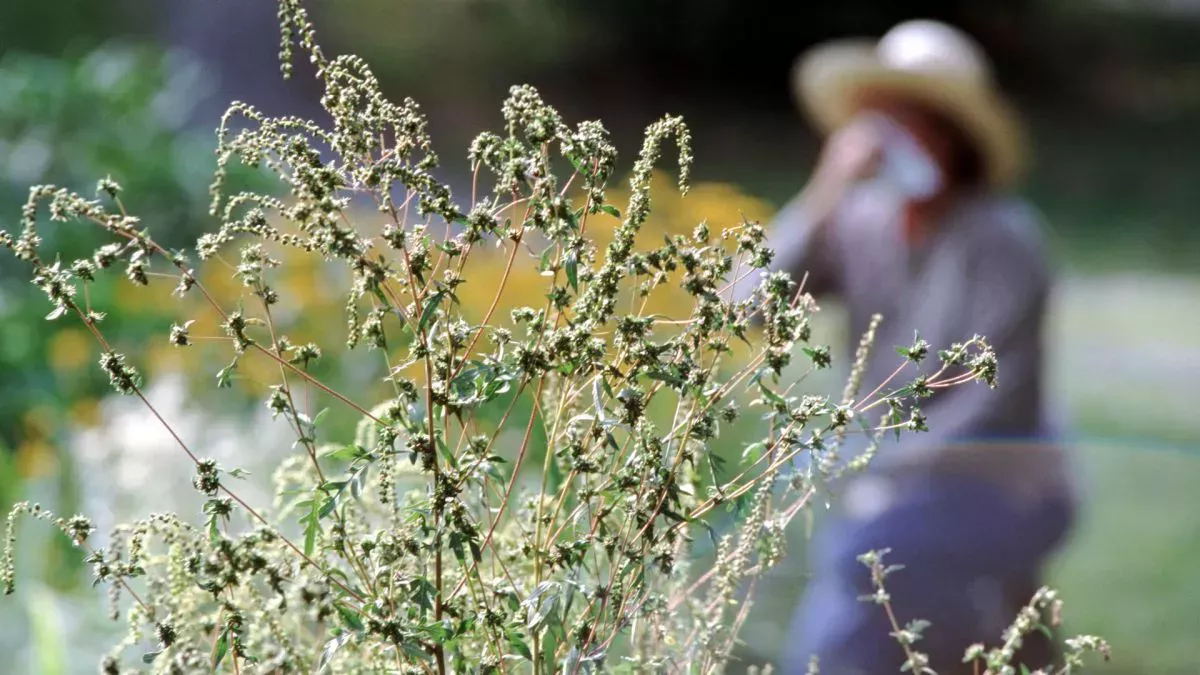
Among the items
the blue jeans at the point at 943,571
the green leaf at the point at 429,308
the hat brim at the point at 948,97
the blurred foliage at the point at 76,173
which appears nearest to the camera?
the green leaf at the point at 429,308

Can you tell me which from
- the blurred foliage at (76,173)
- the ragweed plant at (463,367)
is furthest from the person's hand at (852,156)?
the ragweed plant at (463,367)

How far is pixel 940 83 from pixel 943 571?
2.43 ft

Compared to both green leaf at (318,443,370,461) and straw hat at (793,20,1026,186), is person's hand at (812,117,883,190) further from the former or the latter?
green leaf at (318,443,370,461)

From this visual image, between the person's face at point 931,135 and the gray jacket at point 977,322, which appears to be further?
the person's face at point 931,135

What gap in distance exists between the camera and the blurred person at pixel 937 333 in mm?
1958

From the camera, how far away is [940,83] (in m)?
2.09

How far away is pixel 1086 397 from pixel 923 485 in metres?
3.95

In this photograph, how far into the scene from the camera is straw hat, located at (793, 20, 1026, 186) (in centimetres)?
209

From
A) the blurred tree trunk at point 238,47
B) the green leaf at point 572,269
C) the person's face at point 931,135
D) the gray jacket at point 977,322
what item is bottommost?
the green leaf at point 572,269

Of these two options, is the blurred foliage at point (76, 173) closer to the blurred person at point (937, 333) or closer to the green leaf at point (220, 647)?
the blurred person at point (937, 333)

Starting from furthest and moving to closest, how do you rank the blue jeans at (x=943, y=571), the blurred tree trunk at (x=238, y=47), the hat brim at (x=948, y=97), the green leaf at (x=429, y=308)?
the blurred tree trunk at (x=238, y=47) < the hat brim at (x=948, y=97) < the blue jeans at (x=943, y=571) < the green leaf at (x=429, y=308)

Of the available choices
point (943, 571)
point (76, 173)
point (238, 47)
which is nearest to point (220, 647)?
point (943, 571)

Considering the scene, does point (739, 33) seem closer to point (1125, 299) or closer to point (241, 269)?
point (1125, 299)

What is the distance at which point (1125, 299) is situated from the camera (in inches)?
248
